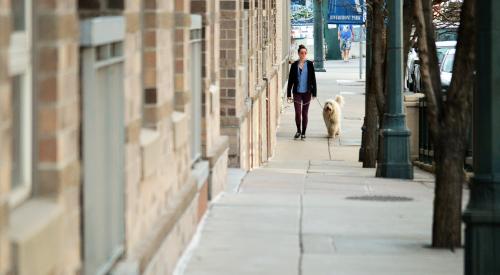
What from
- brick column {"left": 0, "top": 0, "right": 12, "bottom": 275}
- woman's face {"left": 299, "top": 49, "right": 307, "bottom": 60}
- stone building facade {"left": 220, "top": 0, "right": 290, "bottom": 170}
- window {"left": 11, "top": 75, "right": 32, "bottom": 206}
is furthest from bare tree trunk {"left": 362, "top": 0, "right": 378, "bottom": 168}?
brick column {"left": 0, "top": 0, "right": 12, "bottom": 275}

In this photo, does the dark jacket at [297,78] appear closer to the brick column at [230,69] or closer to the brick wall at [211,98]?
the brick column at [230,69]

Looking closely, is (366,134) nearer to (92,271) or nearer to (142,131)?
(142,131)

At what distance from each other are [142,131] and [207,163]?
3.84m

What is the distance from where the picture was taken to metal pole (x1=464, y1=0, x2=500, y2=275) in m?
7.11

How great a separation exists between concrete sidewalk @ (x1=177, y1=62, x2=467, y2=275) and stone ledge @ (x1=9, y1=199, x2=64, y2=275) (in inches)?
167

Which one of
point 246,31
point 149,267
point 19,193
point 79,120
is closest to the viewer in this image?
point 19,193

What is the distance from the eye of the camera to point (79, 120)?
532 cm

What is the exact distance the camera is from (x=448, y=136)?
9859 millimetres

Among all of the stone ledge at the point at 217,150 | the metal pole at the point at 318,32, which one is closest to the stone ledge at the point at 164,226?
the stone ledge at the point at 217,150

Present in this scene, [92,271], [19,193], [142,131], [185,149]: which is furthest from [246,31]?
[19,193]

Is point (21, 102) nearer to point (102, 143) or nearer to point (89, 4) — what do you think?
point (102, 143)

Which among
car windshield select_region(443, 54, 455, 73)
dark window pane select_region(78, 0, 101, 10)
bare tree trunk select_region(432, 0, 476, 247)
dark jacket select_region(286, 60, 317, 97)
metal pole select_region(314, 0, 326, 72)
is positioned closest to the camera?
dark window pane select_region(78, 0, 101, 10)

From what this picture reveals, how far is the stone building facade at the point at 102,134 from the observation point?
4.30 metres

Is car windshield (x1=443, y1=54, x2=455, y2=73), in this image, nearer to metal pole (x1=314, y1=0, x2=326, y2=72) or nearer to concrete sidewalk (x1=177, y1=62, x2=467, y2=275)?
concrete sidewalk (x1=177, y1=62, x2=467, y2=275)
